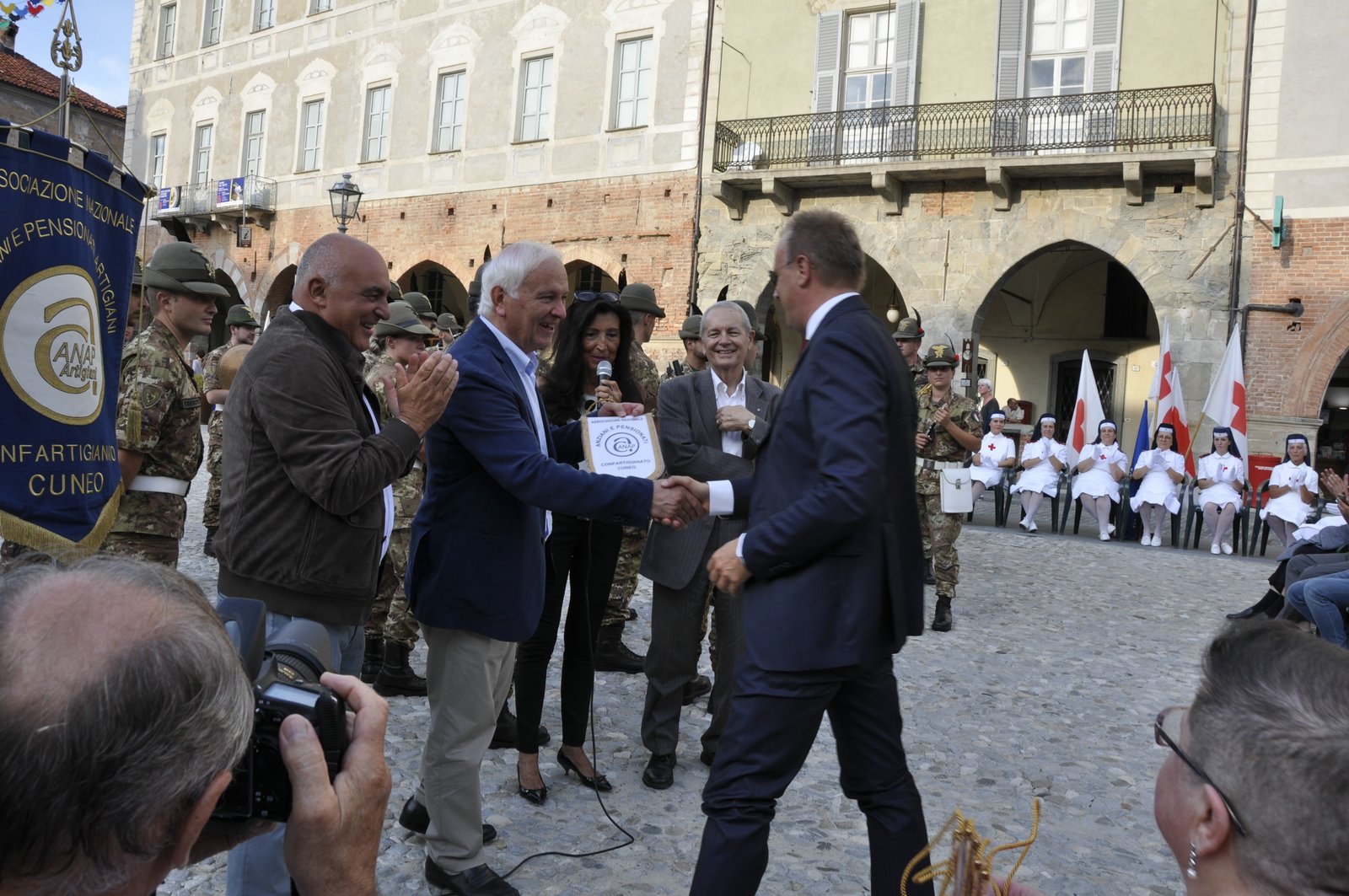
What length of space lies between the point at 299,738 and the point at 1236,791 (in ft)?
3.42

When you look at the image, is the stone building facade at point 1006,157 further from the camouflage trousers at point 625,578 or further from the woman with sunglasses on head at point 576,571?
the woman with sunglasses on head at point 576,571

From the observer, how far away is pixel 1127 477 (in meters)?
14.6

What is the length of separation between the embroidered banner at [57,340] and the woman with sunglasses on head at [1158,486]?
1308 cm

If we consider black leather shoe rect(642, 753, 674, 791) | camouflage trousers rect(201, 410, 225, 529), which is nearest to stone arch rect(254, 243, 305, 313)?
camouflage trousers rect(201, 410, 225, 529)

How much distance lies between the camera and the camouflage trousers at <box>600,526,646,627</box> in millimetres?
6375

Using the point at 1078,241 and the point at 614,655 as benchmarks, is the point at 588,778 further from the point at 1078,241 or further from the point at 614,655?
the point at 1078,241

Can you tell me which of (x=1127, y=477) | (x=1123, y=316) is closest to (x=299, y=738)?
(x=1127, y=477)

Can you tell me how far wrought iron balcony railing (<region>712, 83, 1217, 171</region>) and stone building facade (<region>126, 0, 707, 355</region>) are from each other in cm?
148

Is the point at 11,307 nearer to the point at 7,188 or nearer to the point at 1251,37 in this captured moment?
the point at 7,188

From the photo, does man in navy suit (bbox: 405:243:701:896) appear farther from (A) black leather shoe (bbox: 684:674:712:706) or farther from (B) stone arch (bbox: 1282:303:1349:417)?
(B) stone arch (bbox: 1282:303:1349:417)

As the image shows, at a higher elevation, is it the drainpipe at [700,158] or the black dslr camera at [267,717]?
the drainpipe at [700,158]

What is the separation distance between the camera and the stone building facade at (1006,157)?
51.1ft

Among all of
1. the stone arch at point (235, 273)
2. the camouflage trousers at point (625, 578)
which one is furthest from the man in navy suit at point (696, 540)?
the stone arch at point (235, 273)

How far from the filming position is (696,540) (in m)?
4.44
